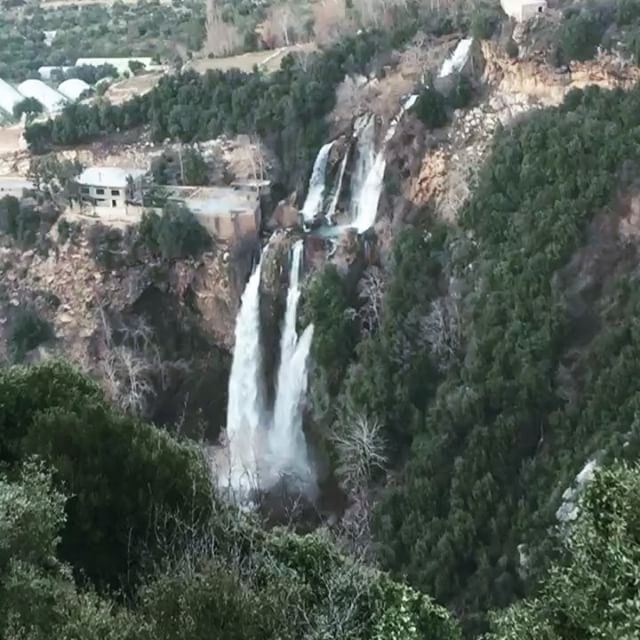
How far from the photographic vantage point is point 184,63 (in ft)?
108

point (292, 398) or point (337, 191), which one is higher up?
point (337, 191)

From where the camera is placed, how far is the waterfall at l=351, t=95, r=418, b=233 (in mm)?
22797

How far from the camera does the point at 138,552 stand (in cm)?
865

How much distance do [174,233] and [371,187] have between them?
4687 millimetres

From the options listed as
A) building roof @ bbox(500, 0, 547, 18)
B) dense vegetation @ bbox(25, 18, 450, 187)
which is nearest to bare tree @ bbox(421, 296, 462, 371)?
dense vegetation @ bbox(25, 18, 450, 187)

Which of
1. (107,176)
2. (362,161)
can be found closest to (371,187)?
(362,161)

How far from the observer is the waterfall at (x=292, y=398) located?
21.6m

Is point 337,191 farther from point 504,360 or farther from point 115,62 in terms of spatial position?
point 115,62

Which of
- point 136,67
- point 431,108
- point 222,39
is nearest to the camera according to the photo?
point 431,108

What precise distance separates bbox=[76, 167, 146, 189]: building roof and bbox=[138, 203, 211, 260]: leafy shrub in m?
1.77

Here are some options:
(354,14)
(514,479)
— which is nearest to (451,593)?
(514,479)

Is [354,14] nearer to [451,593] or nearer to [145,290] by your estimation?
[145,290]

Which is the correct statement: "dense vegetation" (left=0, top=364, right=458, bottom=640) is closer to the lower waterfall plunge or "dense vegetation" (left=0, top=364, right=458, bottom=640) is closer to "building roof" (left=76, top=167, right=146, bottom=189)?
the lower waterfall plunge

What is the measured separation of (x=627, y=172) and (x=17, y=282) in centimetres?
1463
